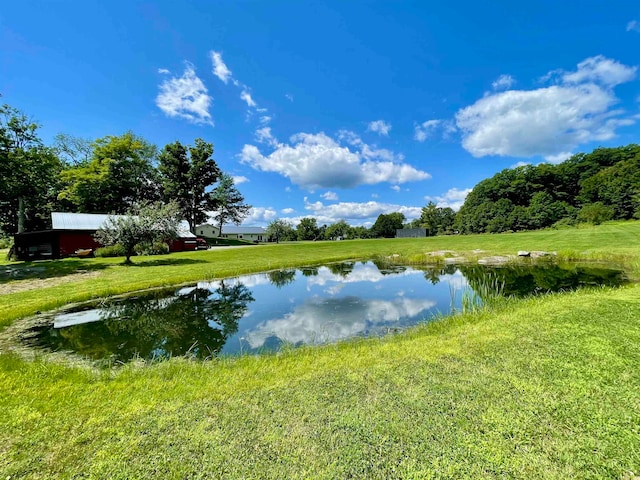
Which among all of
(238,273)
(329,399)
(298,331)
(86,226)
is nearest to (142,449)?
(329,399)

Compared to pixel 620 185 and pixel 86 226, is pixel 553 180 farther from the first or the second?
pixel 86 226

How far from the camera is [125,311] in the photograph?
28.1 feet

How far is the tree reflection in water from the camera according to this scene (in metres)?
5.78

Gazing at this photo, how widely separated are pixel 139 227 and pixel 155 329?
38.8ft

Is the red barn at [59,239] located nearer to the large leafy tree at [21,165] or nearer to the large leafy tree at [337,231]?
the large leafy tree at [21,165]

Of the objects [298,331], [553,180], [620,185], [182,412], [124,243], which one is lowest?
[298,331]

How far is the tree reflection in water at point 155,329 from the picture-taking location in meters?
5.78

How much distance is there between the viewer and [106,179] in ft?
109

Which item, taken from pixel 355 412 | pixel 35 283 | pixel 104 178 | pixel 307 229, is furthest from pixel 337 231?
pixel 355 412

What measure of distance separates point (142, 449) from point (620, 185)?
69.9 meters

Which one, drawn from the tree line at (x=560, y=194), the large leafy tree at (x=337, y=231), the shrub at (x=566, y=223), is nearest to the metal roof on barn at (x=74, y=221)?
the shrub at (x=566, y=223)

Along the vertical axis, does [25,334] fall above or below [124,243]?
below

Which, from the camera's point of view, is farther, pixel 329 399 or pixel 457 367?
pixel 457 367

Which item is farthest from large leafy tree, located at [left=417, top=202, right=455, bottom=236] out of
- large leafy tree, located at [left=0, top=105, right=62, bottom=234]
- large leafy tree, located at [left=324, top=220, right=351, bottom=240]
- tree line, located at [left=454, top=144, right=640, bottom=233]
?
large leafy tree, located at [left=0, top=105, right=62, bottom=234]
